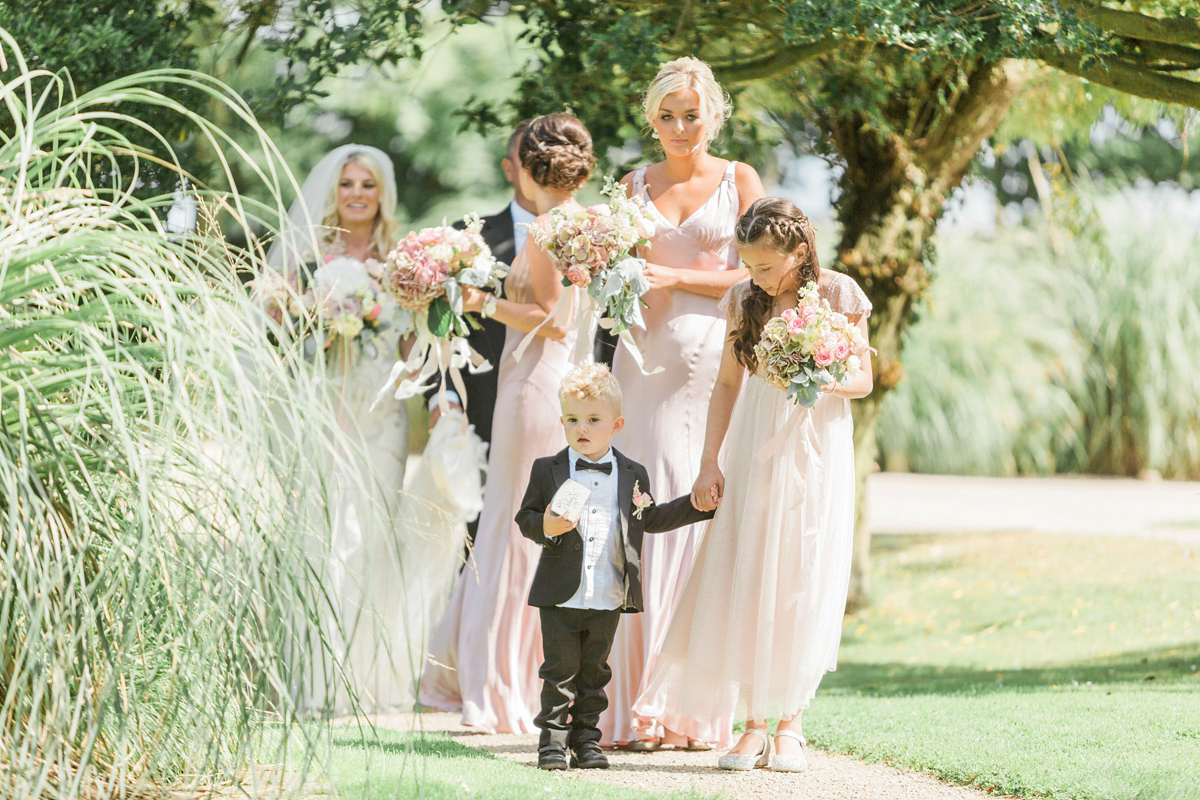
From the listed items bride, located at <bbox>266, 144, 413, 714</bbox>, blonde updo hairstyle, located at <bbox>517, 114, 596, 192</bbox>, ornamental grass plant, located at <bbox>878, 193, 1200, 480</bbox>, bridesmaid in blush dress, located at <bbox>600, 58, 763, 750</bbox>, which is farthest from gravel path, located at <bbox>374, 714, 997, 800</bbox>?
ornamental grass plant, located at <bbox>878, 193, 1200, 480</bbox>

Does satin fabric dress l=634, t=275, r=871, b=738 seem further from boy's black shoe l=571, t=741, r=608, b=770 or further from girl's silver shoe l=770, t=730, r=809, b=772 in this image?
boy's black shoe l=571, t=741, r=608, b=770

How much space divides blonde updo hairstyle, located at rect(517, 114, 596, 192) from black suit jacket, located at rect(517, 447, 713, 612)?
1203 millimetres

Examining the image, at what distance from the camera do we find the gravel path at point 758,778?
3.82m

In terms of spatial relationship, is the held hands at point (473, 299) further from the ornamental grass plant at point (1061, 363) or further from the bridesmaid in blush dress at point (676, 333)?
the ornamental grass plant at point (1061, 363)

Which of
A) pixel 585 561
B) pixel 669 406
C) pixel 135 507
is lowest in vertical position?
pixel 585 561

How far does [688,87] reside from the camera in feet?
15.3

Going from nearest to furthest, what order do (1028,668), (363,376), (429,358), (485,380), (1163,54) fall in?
(429,358) → (1163,54) → (363,376) → (485,380) → (1028,668)

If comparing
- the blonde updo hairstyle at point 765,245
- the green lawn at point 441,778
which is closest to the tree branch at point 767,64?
the blonde updo hairstyle at point 765,245

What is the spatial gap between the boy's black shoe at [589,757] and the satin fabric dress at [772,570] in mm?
328

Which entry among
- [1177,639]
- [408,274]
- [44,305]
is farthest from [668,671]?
[1177,639]

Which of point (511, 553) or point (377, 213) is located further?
point (377, 213)

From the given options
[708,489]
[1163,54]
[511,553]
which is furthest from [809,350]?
[1163,54]

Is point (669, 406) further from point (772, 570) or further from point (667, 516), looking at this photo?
point (772, 570)

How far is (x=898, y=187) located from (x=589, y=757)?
4970mm
